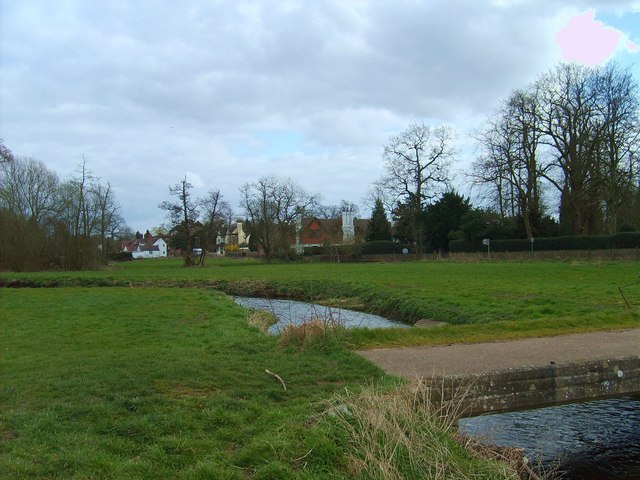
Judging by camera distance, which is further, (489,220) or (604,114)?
(489,220)

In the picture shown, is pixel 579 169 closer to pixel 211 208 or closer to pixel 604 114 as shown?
pixel 604 114

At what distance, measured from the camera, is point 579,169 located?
4034 cm

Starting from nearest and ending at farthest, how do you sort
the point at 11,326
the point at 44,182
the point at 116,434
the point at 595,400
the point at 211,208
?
the point at 116,434 < the point at 595,400 < the point at 11,326 < the point at 44,182 < the point at 211,208

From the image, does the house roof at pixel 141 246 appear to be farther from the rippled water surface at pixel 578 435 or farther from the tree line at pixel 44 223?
the rippled water surface at pixel 578 435

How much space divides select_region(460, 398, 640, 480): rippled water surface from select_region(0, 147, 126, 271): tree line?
157 ft

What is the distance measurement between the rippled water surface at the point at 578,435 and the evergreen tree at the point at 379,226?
59.6 metres

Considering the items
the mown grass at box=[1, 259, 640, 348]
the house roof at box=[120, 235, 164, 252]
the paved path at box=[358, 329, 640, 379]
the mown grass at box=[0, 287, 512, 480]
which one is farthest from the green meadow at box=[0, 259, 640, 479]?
the house roof at box=[120, 235, 164, 252]

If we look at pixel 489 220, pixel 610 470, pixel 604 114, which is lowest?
pixel 610 470

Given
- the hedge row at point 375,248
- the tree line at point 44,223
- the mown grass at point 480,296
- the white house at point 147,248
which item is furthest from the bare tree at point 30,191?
the white house at point 147,248

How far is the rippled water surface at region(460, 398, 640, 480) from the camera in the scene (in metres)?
6.07

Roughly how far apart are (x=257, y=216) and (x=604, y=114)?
44.3 m

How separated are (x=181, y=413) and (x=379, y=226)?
208 feet

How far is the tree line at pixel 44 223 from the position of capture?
1804 inches

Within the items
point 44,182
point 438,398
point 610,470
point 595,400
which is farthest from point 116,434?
point 44,182
